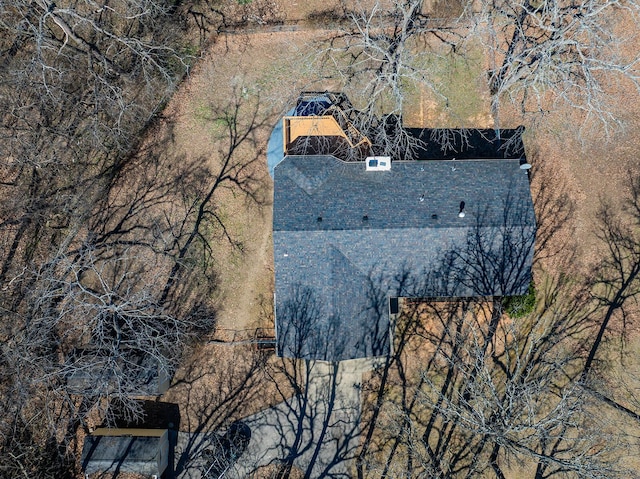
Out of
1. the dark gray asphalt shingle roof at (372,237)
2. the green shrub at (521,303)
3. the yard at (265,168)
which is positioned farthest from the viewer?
the yard at (265,168)

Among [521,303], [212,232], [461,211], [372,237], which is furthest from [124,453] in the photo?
[521,303]

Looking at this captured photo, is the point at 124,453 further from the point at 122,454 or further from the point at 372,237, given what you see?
the point at 372,237

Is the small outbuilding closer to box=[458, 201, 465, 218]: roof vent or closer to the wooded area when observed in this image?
the wooded area

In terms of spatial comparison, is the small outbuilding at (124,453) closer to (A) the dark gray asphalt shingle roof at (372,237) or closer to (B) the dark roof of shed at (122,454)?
(B) the dark roof of shed at (122,454)

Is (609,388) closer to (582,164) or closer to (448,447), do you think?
(448,447)

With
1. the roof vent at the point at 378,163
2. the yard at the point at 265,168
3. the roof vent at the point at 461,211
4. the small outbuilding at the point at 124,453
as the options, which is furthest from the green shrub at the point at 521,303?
the small outbuilding at the point at 124,453

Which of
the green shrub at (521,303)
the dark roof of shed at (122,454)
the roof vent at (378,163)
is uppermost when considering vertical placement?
the roof vent at (378,163)

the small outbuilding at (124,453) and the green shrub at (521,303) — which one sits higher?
the green shrub at (521,303)
